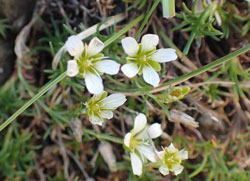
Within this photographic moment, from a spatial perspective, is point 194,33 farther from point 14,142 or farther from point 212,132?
point 14,142

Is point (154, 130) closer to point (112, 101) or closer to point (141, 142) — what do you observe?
point (141, 142)

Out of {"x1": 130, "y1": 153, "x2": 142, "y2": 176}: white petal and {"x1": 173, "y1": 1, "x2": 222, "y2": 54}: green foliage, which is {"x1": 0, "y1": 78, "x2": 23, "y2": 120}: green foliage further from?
{"x1": 173, "y1": 1, "x2": 222, "y2": 54}: green foliage

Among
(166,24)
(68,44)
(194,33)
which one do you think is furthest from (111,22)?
(68,44)

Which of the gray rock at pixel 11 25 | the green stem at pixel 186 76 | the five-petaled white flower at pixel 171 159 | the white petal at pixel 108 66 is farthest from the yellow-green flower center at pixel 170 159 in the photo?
the gray rock at pixel 11 25

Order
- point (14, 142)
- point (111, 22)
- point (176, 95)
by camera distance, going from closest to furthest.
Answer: point (176, 95), point (111, 22), point (14, 142)

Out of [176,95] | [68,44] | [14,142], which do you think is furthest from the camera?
[14,142]

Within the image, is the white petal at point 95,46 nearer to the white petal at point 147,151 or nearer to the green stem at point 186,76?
the green stem at point 186,76
